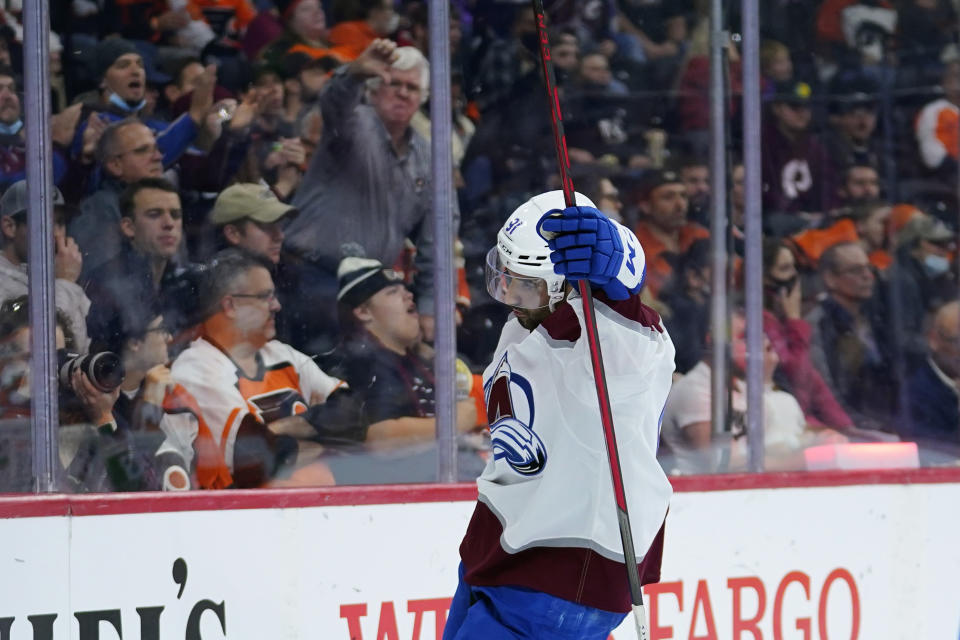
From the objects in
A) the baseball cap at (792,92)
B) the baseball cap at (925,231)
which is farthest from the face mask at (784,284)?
the baseball cap at (792,92)

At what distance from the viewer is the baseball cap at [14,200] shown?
337 centimetres

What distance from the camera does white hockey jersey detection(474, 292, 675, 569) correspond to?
2467 millimetres

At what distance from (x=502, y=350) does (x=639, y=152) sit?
6.19 feet

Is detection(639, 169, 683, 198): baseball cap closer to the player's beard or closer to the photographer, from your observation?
the photographer

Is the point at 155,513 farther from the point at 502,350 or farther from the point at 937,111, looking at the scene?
the point at 937,111

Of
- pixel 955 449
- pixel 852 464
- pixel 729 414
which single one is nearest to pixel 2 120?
pixel 729 414

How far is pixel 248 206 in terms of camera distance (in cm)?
373

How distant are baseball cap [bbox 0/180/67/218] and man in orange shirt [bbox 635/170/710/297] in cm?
177

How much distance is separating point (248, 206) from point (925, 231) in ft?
7.56

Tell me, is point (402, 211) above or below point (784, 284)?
above

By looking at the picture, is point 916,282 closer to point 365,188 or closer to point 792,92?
point 792,92

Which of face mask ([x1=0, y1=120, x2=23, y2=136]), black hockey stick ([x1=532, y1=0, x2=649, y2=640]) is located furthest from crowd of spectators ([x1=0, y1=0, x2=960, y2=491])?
black hockey stick ([x1=532, y1=0, x2=649, y2=640])

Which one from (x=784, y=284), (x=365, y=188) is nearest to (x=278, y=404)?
(x=365, y=188)

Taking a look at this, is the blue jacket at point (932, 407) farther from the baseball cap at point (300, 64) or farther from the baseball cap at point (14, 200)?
the baseball cap at point (14, 200)
